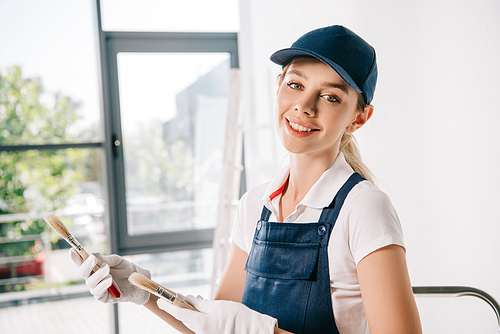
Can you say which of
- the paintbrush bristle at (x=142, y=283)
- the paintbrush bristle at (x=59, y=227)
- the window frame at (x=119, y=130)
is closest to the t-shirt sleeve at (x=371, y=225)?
the paintbrush bristle at (x=142, y=283)

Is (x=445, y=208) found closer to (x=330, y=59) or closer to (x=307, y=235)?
(x=307, y=235)

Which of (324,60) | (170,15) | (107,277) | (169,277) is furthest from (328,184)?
(170,15)

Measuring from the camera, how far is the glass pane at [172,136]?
10.6 feet

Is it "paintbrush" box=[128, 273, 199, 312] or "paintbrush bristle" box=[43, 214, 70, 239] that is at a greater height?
"paintbrush bristle" box=[43, 214, 70, 239]

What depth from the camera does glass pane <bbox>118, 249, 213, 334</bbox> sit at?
10.8ft

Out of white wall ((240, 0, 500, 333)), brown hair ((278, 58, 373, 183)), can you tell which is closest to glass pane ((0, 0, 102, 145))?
white wall ((240, 0, 500, 333))

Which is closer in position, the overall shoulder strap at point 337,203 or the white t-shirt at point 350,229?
the white t-shirt at point 350,229

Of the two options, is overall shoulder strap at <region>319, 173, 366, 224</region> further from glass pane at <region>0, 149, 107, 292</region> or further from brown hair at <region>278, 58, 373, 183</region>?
glass pane at <region>0, 149, 107, 292</region>

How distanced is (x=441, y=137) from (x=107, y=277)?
3.38 ft

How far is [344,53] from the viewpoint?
0.98 m

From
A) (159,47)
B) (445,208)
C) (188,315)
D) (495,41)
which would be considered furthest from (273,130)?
(188,315)

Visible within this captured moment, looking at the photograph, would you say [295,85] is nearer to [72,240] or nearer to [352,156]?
[352,156]

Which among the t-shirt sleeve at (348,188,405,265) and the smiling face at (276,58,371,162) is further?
the smiling face at (276,58,371,162)

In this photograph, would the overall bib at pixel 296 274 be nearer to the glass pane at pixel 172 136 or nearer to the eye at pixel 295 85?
the eye at pixel 295 85
